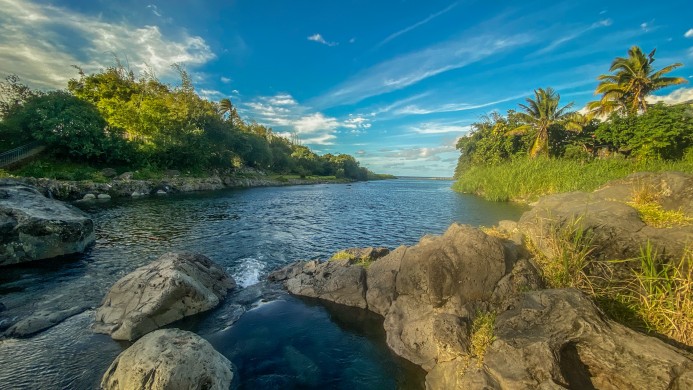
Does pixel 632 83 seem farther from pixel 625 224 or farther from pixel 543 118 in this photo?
pixel 625 224

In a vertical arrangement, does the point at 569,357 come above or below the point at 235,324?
above

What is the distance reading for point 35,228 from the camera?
507 inches

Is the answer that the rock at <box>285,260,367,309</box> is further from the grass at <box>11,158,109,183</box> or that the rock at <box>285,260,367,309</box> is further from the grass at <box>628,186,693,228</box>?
the grass at <box>11,158,109,183</box>

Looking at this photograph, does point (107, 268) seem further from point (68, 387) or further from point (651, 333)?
point (651, 333)

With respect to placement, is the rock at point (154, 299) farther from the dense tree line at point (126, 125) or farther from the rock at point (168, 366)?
the dense tree line at point (126, 125)

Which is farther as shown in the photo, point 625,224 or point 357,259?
point 357,259

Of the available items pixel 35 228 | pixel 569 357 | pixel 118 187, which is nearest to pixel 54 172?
pixel 118 187

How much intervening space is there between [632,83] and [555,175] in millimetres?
22202

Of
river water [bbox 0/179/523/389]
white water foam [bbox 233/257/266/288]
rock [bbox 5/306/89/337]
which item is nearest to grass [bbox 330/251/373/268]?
river water [bbox 0/179/523/389]

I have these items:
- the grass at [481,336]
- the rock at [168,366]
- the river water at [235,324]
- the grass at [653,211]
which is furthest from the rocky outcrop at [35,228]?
the grass at [653,211]

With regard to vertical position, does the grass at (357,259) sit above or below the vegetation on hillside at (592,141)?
below

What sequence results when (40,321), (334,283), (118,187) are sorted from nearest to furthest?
(40,321)
(334,283)
(118,187)

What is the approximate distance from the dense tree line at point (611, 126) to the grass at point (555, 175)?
417 cm

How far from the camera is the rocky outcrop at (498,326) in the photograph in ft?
14.9
